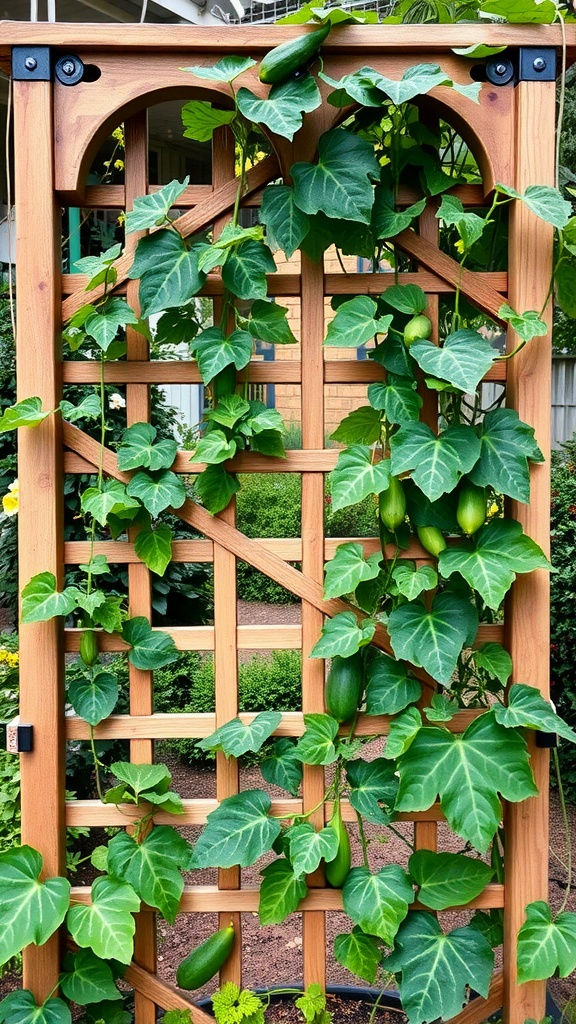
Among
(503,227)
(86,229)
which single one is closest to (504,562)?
(503,227)

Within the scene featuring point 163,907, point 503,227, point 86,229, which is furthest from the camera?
point 86,229

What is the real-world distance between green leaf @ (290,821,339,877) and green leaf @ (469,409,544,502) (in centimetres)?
67

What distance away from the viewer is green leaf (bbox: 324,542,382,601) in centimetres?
149

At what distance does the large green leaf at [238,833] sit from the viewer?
150cm

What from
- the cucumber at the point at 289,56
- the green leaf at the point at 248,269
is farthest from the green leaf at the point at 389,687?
the cucumber at the point at 289,56

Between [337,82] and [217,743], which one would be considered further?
[217,743]

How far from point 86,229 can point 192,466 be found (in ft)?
9.73

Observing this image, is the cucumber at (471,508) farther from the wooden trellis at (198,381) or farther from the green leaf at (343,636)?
the green leaf at (343,636)

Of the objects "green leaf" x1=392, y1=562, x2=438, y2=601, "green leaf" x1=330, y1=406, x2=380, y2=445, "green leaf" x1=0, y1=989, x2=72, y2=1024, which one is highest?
"green leaf" x1=330, y1=406, x2=380, y2=445

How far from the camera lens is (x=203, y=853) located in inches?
59.2

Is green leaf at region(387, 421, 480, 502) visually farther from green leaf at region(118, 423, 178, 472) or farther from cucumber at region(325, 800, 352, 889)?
cucumber at region(325, 800, 352, 889)

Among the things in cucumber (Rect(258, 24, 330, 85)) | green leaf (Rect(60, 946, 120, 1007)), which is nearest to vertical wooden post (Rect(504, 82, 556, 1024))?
cucumber (Rect(258, 24, 330, 85))

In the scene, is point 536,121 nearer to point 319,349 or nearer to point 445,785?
point 319,349

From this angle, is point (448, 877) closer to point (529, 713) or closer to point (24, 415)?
point (529, 713)
